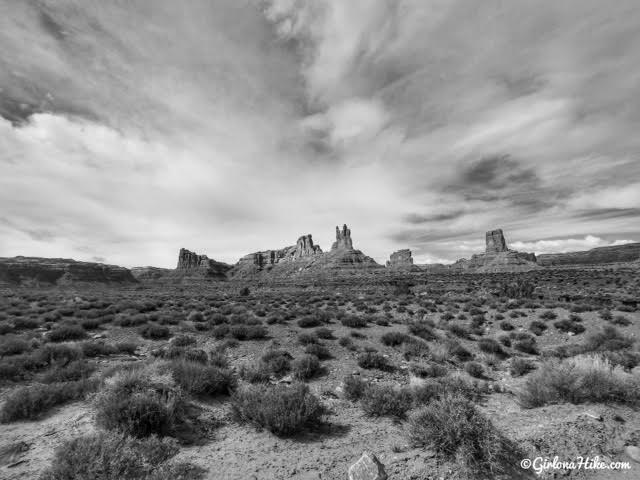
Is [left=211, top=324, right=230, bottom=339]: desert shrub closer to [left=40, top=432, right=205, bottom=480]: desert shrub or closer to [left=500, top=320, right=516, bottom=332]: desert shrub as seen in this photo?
[left=40, top=432, right=205, bottom=480]: desert shrub

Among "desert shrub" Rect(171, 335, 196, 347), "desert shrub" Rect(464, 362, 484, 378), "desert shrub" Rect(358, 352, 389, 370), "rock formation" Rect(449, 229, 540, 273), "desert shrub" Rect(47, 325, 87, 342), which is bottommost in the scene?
"desert shrub" Rect(464, 362, 484, 378)

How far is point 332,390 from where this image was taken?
7406mm

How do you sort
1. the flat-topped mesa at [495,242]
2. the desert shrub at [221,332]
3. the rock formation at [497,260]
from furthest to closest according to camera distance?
the flat-topped mesa at [495,242]
the rock formation at [497,260]
the desert shrub at [221,332]

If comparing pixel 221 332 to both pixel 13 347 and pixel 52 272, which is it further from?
pixel 52 272

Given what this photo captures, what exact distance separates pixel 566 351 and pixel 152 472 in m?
13.8

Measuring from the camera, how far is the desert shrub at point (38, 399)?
5.25 meters

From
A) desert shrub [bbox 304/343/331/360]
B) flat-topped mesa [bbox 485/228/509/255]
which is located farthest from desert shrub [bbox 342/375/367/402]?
flat-topped mesa [bbox 485/228/509/255]

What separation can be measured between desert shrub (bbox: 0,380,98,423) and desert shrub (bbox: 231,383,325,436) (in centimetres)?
385

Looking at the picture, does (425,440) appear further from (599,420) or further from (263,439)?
(599,420)

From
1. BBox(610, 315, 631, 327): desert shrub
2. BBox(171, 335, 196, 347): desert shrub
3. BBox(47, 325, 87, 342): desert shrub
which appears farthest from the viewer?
BBox(610, 315, 631, 327): desert shrub

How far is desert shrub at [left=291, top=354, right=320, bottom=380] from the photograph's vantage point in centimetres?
819

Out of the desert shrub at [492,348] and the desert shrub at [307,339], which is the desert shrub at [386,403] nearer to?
the desert shrub at [307,339]

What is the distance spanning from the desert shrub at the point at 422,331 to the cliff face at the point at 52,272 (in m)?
130

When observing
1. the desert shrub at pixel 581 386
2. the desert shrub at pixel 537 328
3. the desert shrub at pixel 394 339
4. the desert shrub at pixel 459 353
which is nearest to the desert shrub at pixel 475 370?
the desert shrub at pixel 459 353
